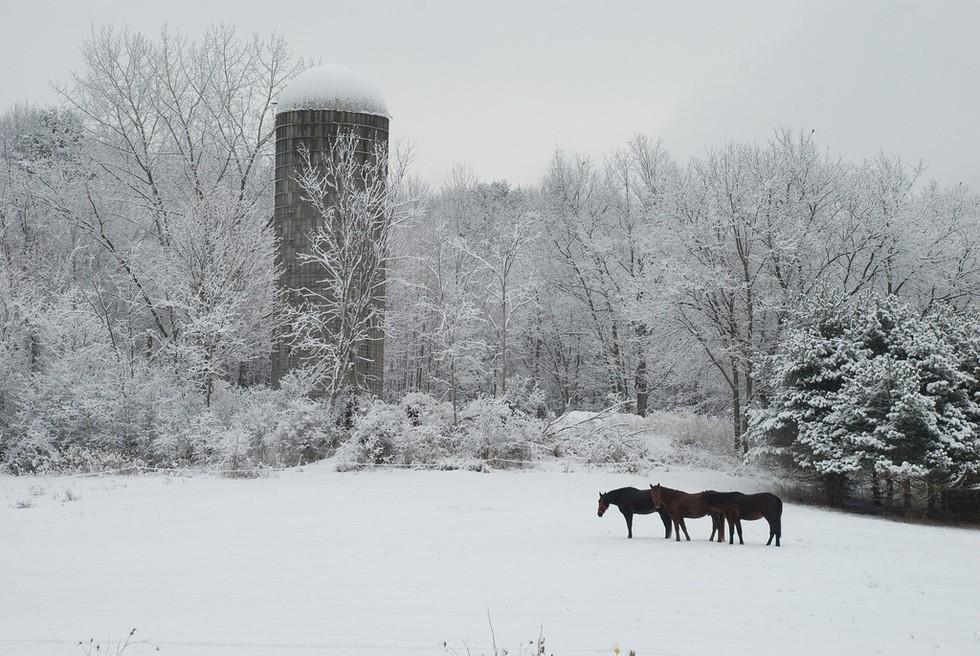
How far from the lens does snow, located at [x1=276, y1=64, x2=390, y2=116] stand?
27031 millimetres

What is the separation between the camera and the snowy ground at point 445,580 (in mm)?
7816

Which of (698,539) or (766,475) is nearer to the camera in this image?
(698,539)

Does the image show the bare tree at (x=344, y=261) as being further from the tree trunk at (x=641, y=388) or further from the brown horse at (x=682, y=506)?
the brown horse at (x=682, y=506)

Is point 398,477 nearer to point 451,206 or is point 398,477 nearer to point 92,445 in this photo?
point 92,445

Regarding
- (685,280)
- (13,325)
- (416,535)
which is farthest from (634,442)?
(13,325)

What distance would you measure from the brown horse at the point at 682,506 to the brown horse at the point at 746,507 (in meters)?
0.12

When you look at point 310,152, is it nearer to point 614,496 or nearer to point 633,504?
point 614,496

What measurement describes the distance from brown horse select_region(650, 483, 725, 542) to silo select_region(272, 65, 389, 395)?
14.5 metres

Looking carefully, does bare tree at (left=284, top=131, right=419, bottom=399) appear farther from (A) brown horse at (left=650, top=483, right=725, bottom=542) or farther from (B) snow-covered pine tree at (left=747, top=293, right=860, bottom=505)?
(A) brown horse at (left=650, top=483, right=725, bottom=542)

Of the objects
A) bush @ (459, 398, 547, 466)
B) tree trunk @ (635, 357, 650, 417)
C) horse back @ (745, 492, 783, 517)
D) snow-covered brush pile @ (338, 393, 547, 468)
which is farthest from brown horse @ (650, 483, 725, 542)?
tree trunk @ (635, 357, 650, 417)

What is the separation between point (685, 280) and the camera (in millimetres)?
27734

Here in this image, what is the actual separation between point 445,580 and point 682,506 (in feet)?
15.8

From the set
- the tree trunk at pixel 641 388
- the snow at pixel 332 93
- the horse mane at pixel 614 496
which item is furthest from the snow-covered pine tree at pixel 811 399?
the snow at pixel 332 93

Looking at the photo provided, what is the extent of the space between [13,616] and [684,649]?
591 cm
